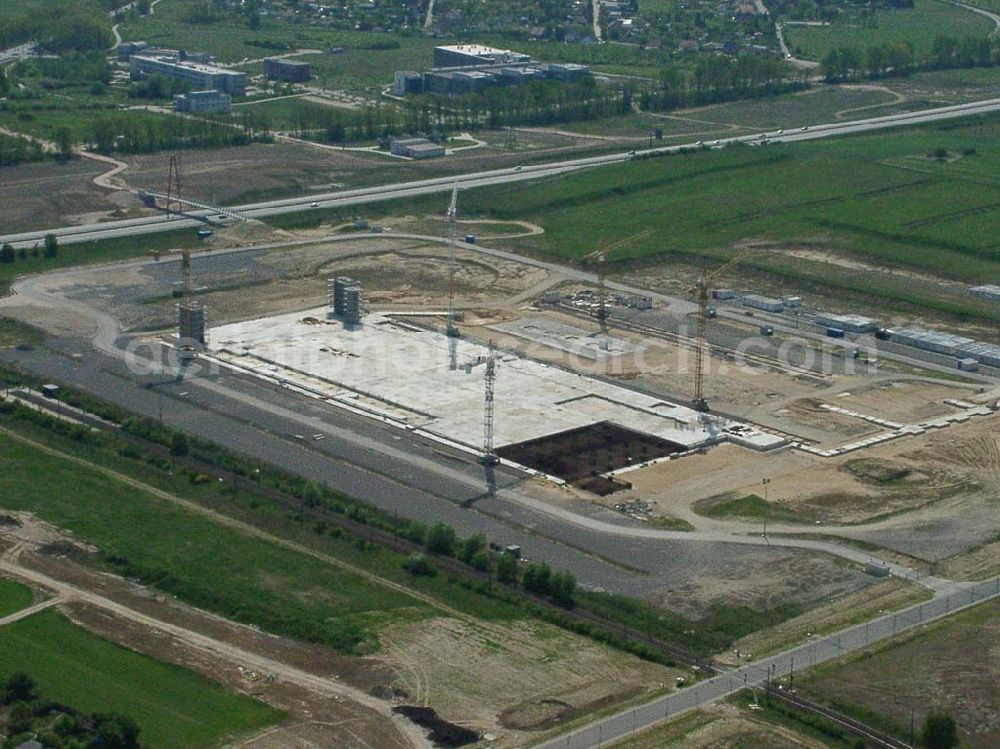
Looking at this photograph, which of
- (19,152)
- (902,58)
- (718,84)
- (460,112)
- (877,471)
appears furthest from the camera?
(902,58)

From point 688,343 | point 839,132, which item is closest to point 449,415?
point 688,343

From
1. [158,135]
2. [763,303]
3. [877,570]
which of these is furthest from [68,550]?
[158,135]

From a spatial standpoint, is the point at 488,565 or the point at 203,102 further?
the point at 203,102

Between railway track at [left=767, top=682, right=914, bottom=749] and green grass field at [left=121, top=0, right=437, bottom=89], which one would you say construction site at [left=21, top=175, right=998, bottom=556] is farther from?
green grass field at [left=121, top=0, right=437, bottom=89]

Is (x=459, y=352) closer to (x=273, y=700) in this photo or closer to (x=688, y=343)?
(x=688, y=343)

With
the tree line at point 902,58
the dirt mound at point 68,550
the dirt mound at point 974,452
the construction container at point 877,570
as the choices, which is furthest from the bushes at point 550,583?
the tree line at point 902,58

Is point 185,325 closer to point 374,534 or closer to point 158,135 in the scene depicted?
point 374,534

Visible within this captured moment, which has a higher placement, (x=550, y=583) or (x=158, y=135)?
(x=158, y=135)

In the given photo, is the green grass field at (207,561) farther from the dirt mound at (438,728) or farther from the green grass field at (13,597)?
the dirt mound at (438,728)
